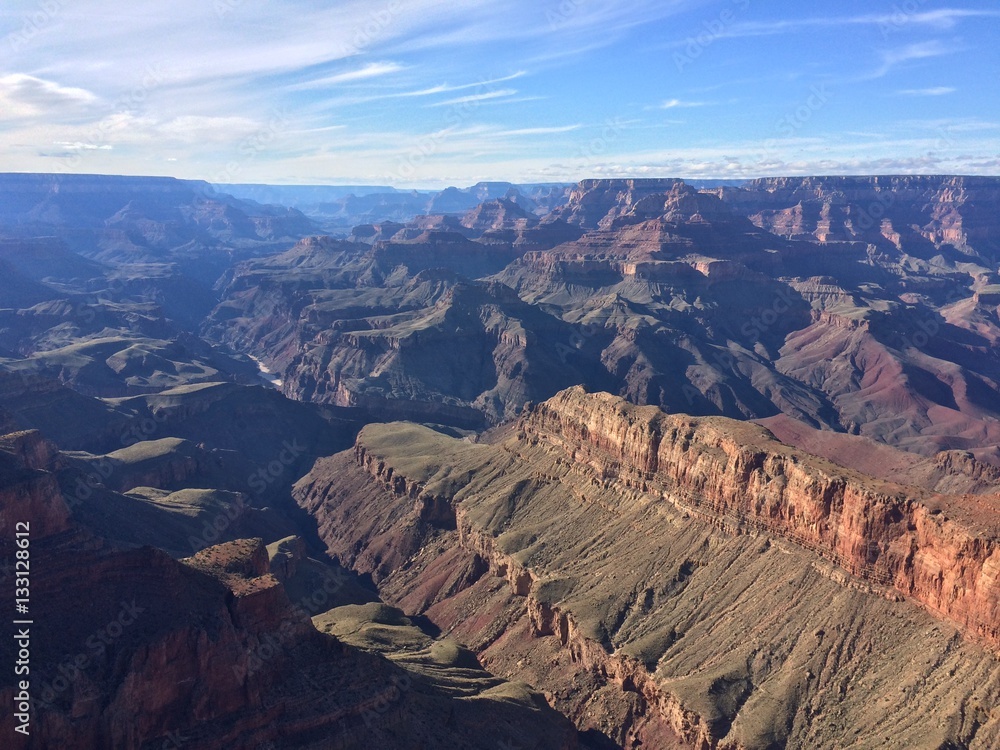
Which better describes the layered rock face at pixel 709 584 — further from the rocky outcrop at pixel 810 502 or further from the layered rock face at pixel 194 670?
the layered rock face at pixel 194 670

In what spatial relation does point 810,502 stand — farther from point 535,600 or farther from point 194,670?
point 194,670

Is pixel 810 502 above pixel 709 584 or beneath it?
above

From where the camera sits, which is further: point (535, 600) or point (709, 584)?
point (535, 600)

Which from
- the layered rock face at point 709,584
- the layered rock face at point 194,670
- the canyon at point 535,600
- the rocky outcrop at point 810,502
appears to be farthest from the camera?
the rocky outcrop at point 810,502

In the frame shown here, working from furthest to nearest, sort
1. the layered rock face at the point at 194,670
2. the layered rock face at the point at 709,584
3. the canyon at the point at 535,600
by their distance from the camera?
the layered rock face at the point at 709,584
the canyon at the point at 535,600
the layered rock face at the point at 194,670

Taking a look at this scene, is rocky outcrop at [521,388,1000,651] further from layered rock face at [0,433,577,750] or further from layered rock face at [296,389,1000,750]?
layered rock face at [0,433,577,750]

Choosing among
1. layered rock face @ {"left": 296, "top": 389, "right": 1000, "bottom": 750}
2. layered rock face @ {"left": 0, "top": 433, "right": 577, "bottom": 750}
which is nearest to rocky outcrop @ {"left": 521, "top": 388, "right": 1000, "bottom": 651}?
layered rock face @ {"left": 296, "top": 389, "right": 1000, "bottom": 750}

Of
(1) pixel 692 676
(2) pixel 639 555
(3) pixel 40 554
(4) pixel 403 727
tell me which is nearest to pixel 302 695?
(4) pixel 403 727

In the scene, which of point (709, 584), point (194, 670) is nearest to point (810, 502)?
point (709, 584)

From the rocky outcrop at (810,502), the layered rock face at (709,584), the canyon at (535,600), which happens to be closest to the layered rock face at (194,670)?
the canyon at (535,600)

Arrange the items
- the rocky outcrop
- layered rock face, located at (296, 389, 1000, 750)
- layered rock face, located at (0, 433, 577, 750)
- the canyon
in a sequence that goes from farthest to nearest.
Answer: the rocky outcrop < layered rock face, located at (296, 389, 1000, 750) < the canyon < layered rock face, located at (0, 433, 577, 750)
